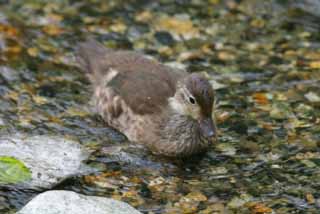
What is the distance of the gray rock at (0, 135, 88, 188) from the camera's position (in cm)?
663

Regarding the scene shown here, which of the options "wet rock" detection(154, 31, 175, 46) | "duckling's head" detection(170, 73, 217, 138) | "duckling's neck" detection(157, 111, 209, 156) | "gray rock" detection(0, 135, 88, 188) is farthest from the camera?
"wet rock" detection(154, 31, 175, 46)

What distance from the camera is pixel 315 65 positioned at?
29.6 ft

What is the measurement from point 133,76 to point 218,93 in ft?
3.60

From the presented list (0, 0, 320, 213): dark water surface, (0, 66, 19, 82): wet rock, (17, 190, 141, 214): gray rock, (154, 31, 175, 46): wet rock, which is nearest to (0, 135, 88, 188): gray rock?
(0, 0, 320, 213): dark water surface

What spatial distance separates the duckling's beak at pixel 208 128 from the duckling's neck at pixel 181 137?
16 centimetres

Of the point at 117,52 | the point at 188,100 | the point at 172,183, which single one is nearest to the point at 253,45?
the point at 117,52

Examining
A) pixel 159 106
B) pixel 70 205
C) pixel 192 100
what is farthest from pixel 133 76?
pixel 70 205

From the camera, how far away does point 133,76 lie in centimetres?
786

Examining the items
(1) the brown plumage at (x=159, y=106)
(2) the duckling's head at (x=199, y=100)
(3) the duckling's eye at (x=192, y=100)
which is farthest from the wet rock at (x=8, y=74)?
(3) the duckling's eye at (x=192, y=100)

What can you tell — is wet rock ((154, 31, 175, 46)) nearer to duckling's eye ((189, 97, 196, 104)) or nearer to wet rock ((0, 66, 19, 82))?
wet rock ((0, 66, 19, 82))

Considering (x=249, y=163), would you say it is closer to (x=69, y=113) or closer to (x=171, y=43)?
(x=69, y=113)

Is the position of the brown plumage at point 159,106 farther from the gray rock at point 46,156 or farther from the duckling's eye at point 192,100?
the gray rock at point 46,156

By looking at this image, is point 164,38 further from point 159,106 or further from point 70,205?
point 70,205

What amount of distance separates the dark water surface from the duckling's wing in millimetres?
298
